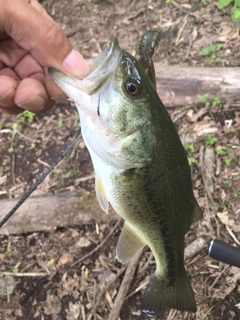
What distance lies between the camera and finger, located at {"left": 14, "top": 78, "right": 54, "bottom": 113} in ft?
7.11

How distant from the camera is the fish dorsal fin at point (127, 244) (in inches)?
88.4

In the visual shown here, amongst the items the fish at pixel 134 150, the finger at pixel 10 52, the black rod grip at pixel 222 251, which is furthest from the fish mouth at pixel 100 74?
the black rod grip at pixel 222 251

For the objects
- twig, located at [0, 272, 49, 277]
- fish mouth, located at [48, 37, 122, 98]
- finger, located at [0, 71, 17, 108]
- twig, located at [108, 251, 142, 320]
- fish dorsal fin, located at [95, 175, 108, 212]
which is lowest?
twig, located at [108, 251, 142, 320]

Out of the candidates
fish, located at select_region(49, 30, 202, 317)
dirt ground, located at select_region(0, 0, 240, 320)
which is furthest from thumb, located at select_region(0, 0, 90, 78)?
dirt ground, located at select_region(0, 0, 240, 320)

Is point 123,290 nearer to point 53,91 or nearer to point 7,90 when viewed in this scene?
point 53,91

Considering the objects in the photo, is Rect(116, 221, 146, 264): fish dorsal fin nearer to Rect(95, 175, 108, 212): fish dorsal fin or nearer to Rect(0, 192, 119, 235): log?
Rect(95, 175, 108, 212): fish dorsal fin

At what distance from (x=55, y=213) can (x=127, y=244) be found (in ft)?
5.17

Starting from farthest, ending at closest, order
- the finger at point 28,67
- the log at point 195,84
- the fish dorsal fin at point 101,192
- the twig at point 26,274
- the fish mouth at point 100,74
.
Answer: the log at point 195,84 < the twig at point 26,274 < the finger at point 28,67 < the fish dorsal fin at point 101,192 < the fish mouth at point 100,74

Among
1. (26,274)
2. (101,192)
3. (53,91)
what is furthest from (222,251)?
(26,274)

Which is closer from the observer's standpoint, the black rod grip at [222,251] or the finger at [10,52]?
the black rod grip at [222,251]

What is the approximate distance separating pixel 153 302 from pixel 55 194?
1.75 meters

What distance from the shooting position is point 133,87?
177 centimetres

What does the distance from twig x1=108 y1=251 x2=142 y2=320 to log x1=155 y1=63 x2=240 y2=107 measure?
1729 millimetres

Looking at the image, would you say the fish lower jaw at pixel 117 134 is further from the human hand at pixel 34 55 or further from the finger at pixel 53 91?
the finger at pixel 53 91
